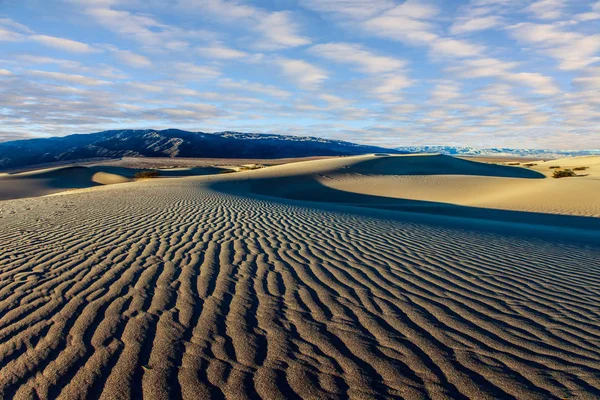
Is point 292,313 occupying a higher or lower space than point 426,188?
lower

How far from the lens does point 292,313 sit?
427 cm

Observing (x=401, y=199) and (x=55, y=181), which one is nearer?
(x=401, y=199)

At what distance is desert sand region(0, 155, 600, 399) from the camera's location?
9.98ft

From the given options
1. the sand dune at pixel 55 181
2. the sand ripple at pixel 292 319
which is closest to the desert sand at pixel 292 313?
the sand ripple at pixel 292 319

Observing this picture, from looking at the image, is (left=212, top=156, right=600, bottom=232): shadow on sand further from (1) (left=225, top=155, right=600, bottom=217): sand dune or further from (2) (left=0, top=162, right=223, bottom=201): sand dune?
(2) (left=0, top=162, right=223, bottom=201): sand dune

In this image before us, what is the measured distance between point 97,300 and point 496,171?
133ft

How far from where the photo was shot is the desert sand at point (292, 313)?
304 centimetres

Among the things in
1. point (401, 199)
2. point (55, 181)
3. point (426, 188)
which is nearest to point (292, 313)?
point (401, 199)

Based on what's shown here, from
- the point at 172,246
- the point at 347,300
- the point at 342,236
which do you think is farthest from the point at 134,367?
the point at 342,236

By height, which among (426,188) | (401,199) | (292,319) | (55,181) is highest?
(426,188)

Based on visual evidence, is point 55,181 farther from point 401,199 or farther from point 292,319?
point 292,319

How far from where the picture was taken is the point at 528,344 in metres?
3.68

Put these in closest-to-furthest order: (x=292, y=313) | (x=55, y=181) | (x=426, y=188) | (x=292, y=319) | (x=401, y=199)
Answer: (x=292, y=319)
(x=292, y=313)
(x=401, y=199)
(x=426, y=188)
(x=55, y=181)

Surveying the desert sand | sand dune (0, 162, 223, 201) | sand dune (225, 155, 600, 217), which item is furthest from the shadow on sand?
sand dune (0, 162, 223, 201)
